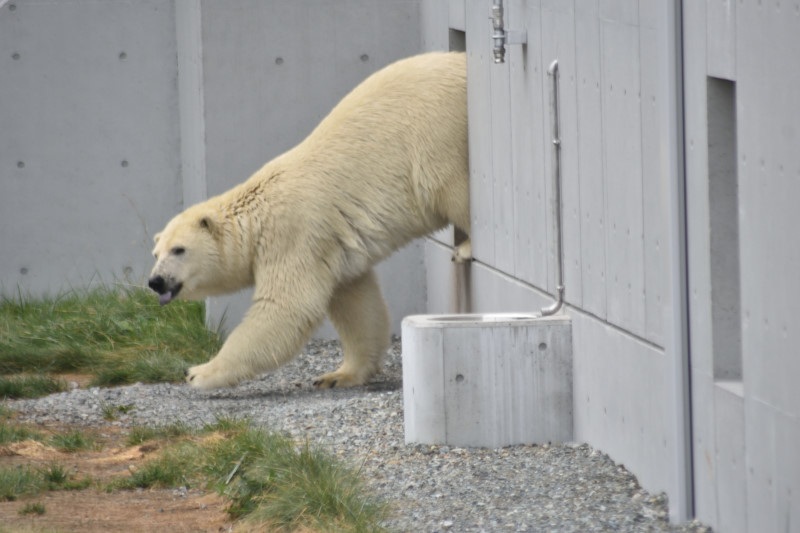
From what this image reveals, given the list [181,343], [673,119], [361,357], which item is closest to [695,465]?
[673,119]

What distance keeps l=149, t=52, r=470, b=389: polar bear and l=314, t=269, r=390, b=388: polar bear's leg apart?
389 mm

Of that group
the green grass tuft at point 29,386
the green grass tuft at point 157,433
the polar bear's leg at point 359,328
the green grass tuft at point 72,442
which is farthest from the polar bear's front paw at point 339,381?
the green grass tuft at point 72,442

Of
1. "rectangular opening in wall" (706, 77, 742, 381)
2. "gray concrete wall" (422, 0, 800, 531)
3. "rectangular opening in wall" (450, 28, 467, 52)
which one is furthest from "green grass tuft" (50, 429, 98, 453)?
"rectangular opening in wall" (450, 28, 467, 52)

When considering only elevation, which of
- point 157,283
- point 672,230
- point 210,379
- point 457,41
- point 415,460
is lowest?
point 415,460

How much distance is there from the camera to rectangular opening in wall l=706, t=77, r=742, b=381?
13.6ft

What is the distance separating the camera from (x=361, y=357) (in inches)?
325

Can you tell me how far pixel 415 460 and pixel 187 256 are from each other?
110 inches

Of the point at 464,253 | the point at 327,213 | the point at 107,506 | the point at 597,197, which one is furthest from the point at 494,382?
the point at 327,213

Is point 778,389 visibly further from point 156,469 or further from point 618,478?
point 156,469

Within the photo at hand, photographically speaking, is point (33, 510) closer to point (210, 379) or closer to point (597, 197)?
point (210, 379)

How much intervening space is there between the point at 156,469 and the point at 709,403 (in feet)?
8.80

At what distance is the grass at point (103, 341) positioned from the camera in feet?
28.0

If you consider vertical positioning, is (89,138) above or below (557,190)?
above

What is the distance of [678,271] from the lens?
436 centimetres
